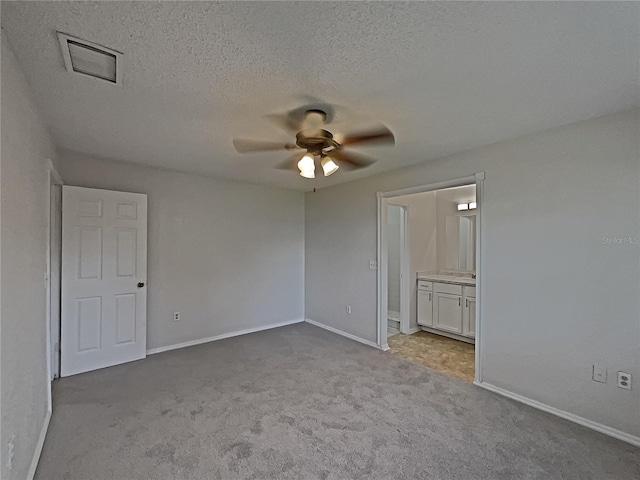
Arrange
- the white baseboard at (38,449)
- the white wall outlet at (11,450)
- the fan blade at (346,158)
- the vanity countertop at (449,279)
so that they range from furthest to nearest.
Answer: the vanity countertop at (449,279) < the fan blade at (346,158) < the white baseboard at (38,449) < the white wall outlet at (11,450)

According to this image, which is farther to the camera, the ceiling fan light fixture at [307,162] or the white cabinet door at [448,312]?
the white cabinet door at [448,312]

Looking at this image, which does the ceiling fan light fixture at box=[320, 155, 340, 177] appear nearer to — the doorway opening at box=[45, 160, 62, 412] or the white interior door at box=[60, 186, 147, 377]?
the white interior door at box=[60, 186, 147, 377]

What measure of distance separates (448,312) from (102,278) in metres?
4.44

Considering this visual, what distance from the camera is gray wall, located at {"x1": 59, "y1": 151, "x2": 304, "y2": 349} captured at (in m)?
3.75

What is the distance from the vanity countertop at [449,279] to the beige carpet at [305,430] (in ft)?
5.07

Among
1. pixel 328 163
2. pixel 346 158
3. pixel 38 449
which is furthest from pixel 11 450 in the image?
pixel 346 158

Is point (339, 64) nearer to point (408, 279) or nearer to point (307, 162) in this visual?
point (307, 162)

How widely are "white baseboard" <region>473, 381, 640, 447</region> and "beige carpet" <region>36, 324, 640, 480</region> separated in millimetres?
60

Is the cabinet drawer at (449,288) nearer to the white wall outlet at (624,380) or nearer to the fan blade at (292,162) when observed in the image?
the white wall outlet at (624,380)

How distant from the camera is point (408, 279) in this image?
15.4ft

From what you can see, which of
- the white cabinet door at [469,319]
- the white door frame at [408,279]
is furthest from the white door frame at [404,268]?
the white cabinet door at [469,319]

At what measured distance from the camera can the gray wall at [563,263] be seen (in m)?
2.16

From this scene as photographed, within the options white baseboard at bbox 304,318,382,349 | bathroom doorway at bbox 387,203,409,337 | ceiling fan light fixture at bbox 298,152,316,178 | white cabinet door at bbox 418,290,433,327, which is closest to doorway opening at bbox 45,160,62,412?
ceiling fan light fixture at bbox 298,152,316,178

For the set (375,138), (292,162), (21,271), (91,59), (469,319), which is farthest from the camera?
(469,319)
